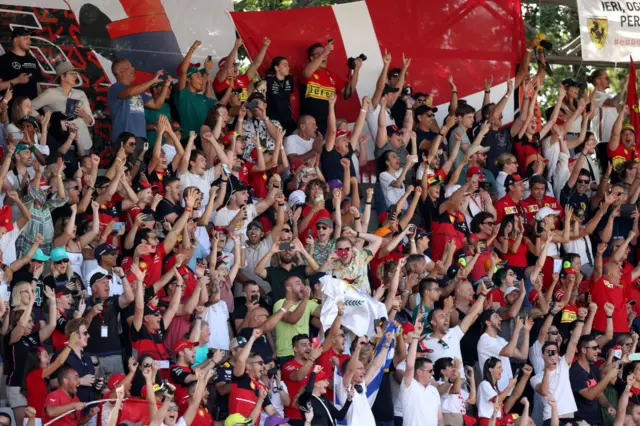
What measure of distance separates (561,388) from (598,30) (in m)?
6.02

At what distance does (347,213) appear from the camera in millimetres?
15844

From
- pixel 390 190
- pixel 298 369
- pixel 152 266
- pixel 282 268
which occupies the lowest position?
pixel 298 369

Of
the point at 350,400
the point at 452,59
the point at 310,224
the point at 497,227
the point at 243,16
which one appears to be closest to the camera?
the point at 350,400

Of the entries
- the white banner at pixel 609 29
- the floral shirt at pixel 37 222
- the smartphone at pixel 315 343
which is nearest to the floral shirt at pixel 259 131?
the floral shirt at pixel 37 222

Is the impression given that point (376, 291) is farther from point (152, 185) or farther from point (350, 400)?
point (152, 185)

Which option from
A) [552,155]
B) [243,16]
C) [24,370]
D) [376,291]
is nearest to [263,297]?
[376,291]

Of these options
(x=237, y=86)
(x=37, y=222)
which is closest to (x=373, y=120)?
(x=237, y=86)

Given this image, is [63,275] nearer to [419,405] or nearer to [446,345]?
[419,405]

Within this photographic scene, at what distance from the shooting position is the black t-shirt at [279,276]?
14742mm

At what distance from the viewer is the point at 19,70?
52.2ft

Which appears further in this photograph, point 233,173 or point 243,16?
point 243,16

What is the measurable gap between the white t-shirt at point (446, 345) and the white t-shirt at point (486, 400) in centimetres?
27

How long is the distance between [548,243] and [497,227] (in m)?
0.70

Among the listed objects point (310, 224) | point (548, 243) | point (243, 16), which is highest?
point (243, 16)
